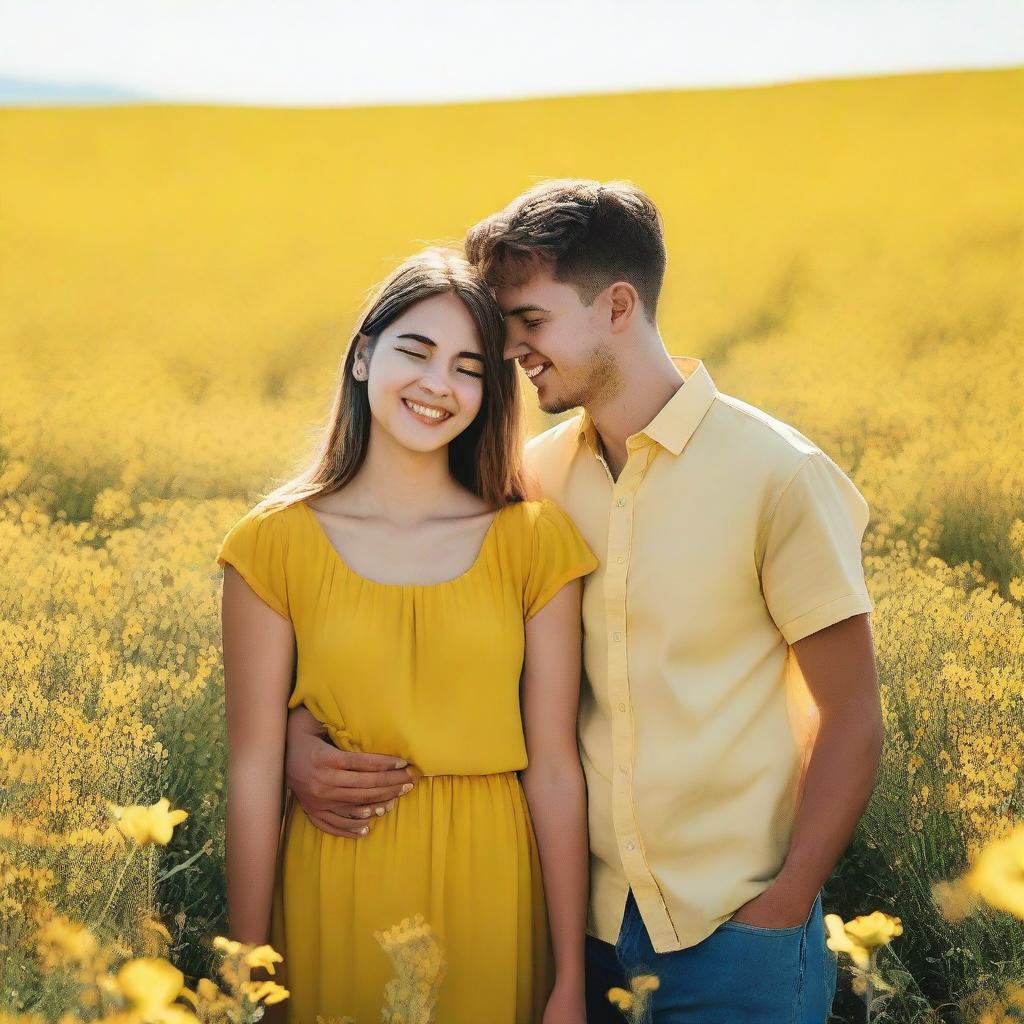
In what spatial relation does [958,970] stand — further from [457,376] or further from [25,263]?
[25,263]

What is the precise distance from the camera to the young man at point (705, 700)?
2447mm

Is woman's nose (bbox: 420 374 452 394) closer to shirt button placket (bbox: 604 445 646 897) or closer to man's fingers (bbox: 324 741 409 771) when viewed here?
shirt button placket (bbox: 604 445 646 897)

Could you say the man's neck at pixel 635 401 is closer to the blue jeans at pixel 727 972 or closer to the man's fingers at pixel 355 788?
the man's fingers at pixel 355 788

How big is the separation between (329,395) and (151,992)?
356 cm

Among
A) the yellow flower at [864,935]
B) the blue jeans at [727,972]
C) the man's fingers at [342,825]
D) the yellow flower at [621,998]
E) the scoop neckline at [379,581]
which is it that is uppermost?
the scoop neckline at [379,581]

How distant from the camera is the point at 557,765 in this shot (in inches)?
98.7

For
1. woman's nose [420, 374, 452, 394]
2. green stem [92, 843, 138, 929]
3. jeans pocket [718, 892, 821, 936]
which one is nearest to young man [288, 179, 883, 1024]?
jeans pocket [718, 892, 821, 936]

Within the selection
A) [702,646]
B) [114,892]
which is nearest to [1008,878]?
[702,646]

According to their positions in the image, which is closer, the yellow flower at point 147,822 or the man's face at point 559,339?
the yellow flower at point 147,822

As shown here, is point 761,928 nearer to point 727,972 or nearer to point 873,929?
point 727,972

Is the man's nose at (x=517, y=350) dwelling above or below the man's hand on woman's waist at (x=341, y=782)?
above

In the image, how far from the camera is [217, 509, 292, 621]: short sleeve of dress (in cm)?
246

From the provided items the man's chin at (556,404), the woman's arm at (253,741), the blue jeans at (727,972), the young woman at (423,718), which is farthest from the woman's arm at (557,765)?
the woman's arm at (253,741)

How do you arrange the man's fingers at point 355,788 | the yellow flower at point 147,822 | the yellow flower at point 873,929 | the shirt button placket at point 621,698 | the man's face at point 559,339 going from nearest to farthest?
1. the yellow flower at point 873,929
2. the yellow flower at point 147,822
3. the man's fingers at point 355,788
4. the shirt button placket at point 621,698
5. the man's face at point 559,339
